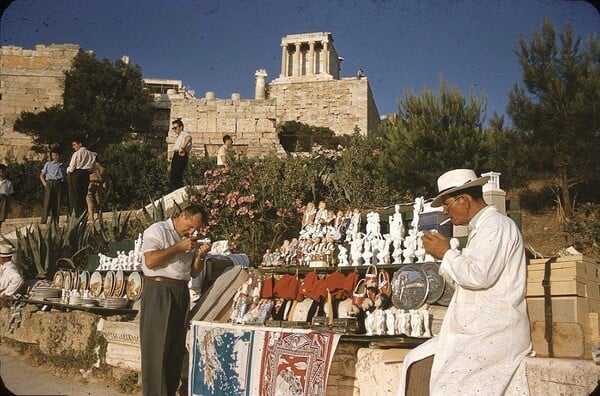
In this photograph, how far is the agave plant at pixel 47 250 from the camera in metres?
9.28

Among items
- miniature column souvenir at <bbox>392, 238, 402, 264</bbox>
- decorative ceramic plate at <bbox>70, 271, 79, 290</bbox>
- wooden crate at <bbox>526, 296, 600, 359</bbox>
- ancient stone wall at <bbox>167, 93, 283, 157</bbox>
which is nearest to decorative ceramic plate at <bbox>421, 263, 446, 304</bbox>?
miniature column souvenir at <bbox>392, 238, 402, 264</bbox>

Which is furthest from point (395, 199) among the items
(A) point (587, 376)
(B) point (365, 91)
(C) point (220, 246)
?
(B) point (365, 91)

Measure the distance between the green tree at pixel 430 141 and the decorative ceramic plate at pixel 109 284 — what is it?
6665 millimetres

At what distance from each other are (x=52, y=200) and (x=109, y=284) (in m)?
5.77

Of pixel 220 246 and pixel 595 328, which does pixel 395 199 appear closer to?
pixel 220 246

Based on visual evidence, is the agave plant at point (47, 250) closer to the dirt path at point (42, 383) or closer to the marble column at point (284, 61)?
the dirt path at point (42, 383)

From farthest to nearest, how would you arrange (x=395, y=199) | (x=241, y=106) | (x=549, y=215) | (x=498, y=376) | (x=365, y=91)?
1. (x=365, y=91)
2. (x=241, y=106)
3. (x=549, y=215)
4. (x=395, y=199)
5. (x=498, y=376)

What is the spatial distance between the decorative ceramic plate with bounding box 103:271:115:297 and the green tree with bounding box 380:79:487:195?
262 inches

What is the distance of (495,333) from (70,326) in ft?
18.4

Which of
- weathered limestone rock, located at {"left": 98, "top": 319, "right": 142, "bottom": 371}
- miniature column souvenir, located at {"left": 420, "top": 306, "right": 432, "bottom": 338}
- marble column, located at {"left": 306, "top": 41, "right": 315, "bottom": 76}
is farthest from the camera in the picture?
marble column, located at {"left": 306, "top": 41, "right": 315, "bottom": 76}

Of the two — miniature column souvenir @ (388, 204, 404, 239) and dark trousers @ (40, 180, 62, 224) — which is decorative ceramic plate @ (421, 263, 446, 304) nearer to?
miniature column souvenir @ (388, 204, 404, 239)

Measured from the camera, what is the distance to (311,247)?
250 inches

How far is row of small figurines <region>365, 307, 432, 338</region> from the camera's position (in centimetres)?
469

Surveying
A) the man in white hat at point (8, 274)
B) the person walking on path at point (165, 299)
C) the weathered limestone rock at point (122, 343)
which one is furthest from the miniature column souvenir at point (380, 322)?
the man in white hat at point (8, 274)
